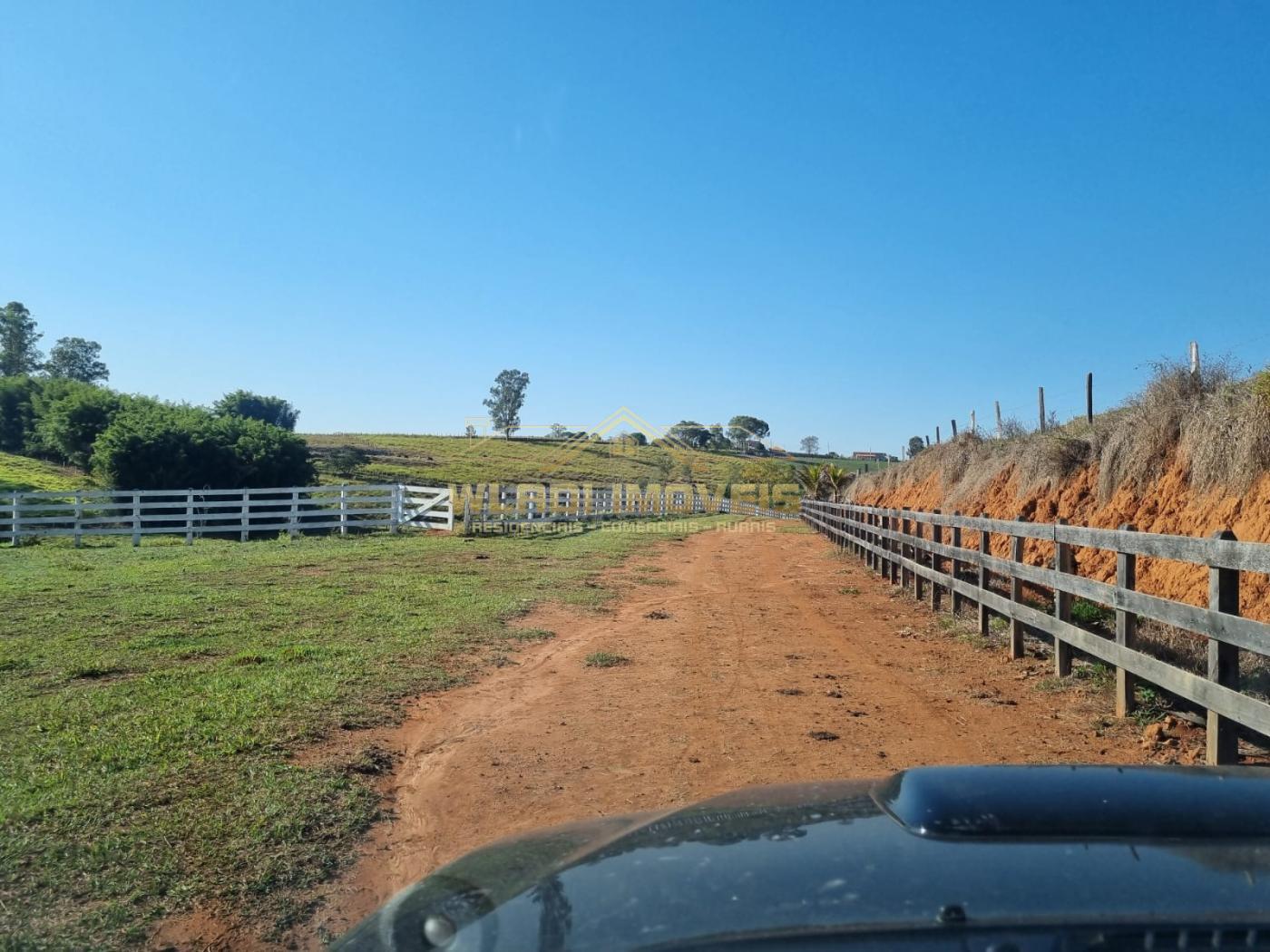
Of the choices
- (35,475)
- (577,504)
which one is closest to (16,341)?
(35,475)

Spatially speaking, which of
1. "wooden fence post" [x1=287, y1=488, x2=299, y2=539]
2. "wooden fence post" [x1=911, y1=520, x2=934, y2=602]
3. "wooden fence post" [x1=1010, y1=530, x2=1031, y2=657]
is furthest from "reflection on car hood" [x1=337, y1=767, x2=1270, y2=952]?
"wooden fence post" [x1=287, y1=488, x2=299, y2=539]

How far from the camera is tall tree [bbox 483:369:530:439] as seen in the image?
70250 mm

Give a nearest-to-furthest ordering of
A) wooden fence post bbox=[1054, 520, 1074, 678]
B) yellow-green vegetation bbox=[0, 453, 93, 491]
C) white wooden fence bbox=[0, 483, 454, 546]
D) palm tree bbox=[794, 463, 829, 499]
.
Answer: wooden fence post bbox=[1054, 520, 1074, 678]
white wooden fence bbox=[0, 483, 454, 546]
yellow-green vegetation bbox=[0, 453, 93, 491]
palm tree bbox=[794, 463, 829, 499]

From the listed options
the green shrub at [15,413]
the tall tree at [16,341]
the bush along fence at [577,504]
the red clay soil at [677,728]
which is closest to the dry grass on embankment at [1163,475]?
the red clay soil at [677,728]

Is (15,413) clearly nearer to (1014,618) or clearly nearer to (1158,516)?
(1014,618)

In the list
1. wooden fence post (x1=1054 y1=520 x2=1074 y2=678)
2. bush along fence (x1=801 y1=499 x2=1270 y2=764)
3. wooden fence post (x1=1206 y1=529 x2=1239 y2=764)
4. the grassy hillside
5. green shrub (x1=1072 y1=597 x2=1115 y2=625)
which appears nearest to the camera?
bush along fence (x1=801 y1=499 x2=1270 y2=764)

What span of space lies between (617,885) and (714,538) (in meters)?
25.0

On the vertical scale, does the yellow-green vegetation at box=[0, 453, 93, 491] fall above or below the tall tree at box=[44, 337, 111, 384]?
below

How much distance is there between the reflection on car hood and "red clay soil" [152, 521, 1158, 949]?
5.68 ft

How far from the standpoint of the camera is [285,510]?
93.8ft

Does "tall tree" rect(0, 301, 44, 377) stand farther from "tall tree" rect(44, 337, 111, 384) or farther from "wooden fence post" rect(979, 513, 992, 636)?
"wooden fence post" rect(979, 513, 992, 636)

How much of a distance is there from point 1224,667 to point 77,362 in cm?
11925

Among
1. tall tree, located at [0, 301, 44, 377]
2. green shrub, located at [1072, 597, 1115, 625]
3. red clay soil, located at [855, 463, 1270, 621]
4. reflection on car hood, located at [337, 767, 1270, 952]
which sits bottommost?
green shrub, located at [1072, 597, 1115, 625]

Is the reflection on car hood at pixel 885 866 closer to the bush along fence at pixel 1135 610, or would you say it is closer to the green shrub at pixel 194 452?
the bush along fence at pixel 1135 610
